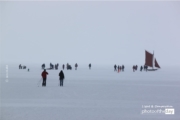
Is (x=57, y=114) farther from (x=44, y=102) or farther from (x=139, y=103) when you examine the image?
(x=139, y=103)

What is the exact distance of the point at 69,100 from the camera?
1903 cm

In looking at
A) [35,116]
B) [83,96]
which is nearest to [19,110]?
[35,116]

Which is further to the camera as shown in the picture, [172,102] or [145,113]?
[172,102]

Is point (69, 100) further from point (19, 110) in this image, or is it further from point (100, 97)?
point (19, 110)

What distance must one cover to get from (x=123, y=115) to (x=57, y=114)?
86.5 inches

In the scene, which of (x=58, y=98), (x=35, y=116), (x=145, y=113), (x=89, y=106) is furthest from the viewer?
(x=58, y=98)

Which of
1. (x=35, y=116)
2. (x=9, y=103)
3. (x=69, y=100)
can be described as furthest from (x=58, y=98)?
(x=35, y=116)

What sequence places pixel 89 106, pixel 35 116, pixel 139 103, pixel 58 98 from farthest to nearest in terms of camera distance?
pixel 58 98 → pixel 139 103 → pixel 89 106 → pixel 35 116

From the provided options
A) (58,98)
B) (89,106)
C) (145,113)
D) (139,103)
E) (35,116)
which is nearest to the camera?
(35,116)

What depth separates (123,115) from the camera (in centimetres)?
1513

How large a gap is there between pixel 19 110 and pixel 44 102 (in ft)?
7.83

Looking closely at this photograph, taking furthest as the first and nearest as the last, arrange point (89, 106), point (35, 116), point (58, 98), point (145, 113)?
point (58, 98) < point (89, 106) < point (145, 113) < point (35, 116)

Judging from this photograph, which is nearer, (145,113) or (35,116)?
(35,116)

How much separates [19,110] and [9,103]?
200 cm
